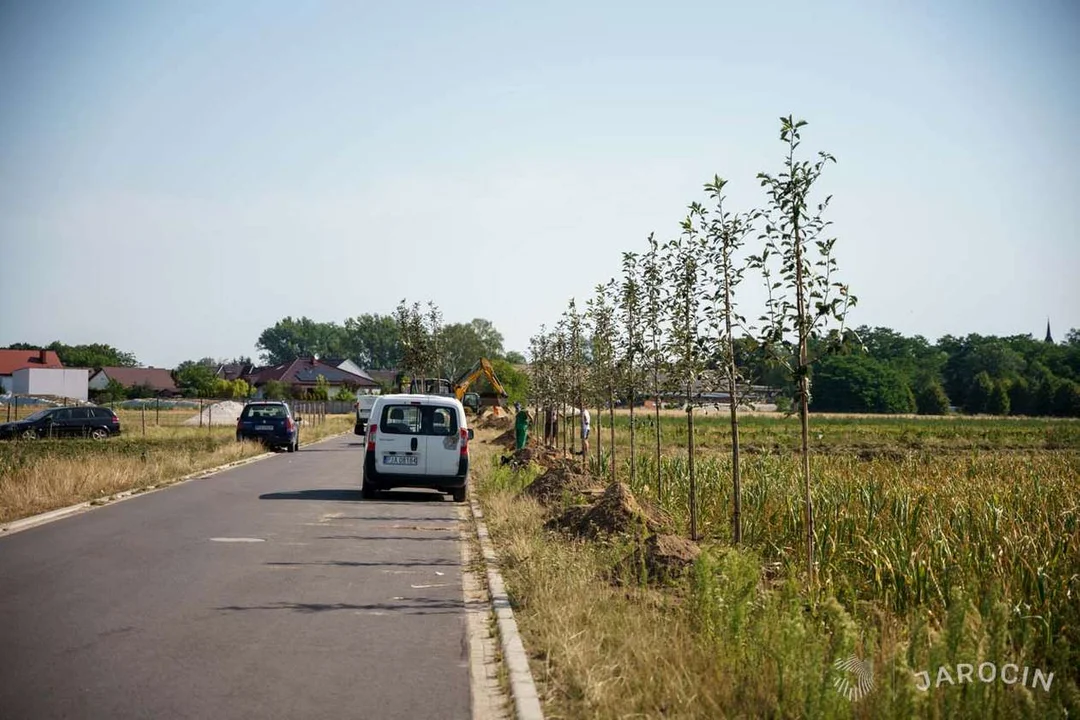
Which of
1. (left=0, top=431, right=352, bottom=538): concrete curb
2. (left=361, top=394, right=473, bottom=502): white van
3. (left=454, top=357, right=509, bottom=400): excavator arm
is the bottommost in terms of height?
(left=0, top=431, right=352, bottom=538): concrete curb

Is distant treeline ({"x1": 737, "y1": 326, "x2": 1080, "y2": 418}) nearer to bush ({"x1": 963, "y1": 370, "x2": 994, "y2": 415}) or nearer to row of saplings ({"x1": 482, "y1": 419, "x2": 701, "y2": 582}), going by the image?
bush ({"x1": 963, "y1": 370, "x2": 994, "y2": 415})

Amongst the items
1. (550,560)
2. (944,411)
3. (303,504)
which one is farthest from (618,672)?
(944,411)

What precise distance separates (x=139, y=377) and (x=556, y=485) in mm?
131917

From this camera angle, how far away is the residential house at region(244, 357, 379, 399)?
127 m

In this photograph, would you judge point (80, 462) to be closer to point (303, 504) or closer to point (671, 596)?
point (303, 504)

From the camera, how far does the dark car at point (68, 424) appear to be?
137ft

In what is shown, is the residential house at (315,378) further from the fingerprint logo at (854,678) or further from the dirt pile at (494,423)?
the fingerprint logo at (854,678)

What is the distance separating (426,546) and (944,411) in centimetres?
10791

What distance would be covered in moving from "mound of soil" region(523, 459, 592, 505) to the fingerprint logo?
10.5 metres

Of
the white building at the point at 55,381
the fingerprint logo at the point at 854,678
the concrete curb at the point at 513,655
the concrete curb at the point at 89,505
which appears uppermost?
the white building at the point at 55,381

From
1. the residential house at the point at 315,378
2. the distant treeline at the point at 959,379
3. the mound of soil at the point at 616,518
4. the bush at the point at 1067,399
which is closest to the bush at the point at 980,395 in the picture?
the distant treeline at the point at 959,379

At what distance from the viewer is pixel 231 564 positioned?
10.9 metres

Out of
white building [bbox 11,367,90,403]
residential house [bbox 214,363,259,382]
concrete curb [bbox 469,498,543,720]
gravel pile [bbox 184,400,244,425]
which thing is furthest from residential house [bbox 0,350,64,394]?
concrete curb [bbox 469,498,543,720]

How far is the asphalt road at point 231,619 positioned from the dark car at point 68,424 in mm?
30240
